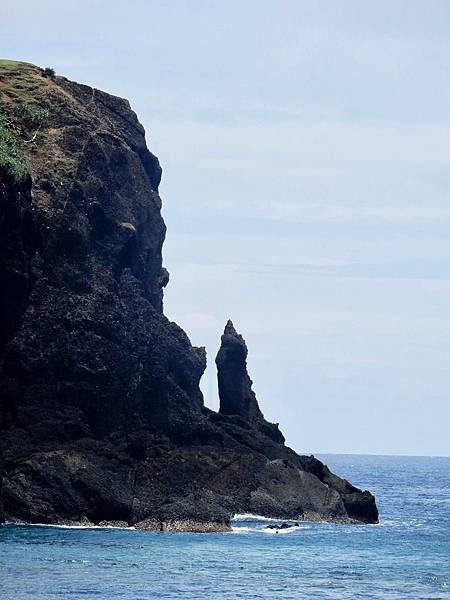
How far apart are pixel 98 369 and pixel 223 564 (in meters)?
32.8

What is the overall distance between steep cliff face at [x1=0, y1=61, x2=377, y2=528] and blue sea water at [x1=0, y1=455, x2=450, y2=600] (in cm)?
381

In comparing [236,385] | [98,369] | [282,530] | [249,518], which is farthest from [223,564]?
[236,385]

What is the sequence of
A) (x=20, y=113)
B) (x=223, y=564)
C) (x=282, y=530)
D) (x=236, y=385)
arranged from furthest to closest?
1. (x=236, y=385)
2. (x=20, y=113)
3. (x=282, y=530)
4. (x=223, y=564)

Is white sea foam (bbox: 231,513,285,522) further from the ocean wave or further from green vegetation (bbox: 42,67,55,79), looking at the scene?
green vegetation (bbox: 42,67,55,79)

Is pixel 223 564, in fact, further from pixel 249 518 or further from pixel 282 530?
pixel 249 518

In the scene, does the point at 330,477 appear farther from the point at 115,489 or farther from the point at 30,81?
the point at 30,81

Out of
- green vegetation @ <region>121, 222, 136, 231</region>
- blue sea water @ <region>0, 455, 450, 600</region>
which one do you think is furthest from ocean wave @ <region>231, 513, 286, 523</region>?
green vegetation @ <region>121, 222, 136, 231</region>

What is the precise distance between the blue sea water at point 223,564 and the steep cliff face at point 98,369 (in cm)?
381

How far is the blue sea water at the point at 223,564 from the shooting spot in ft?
203

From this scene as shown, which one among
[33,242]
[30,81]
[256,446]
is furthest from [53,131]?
[256,446]

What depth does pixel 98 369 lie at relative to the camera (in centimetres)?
10250

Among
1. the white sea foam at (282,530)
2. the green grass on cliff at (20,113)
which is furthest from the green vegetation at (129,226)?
the white sea foam at (282,530)

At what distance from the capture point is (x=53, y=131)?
115750 millimetres

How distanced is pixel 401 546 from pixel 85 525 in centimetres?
2412
